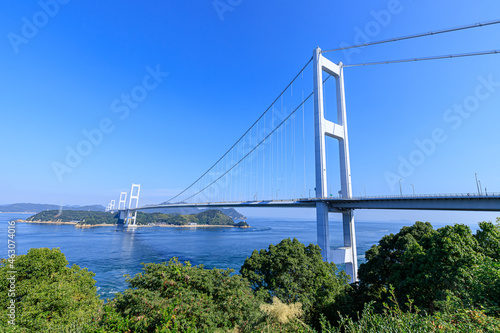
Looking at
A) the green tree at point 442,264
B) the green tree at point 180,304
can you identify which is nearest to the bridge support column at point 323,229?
the green tree at point 442,264

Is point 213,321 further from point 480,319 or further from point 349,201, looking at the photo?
point 349,201

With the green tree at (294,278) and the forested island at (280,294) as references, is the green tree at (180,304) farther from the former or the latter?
the green tree at (294,278)

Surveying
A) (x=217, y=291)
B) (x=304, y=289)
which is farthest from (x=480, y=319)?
(x=304, y=289)

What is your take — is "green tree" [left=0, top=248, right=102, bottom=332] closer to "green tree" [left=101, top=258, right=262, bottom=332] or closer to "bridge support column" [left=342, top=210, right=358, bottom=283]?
"green tree" [left=101, top=258, right=262, bottom=332]

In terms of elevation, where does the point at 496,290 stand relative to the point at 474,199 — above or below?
below

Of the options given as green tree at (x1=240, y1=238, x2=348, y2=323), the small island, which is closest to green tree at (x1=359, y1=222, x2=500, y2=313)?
green tree at (x1=240, y1=238, x2=348, y2=323)

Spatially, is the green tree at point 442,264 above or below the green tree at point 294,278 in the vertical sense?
above
